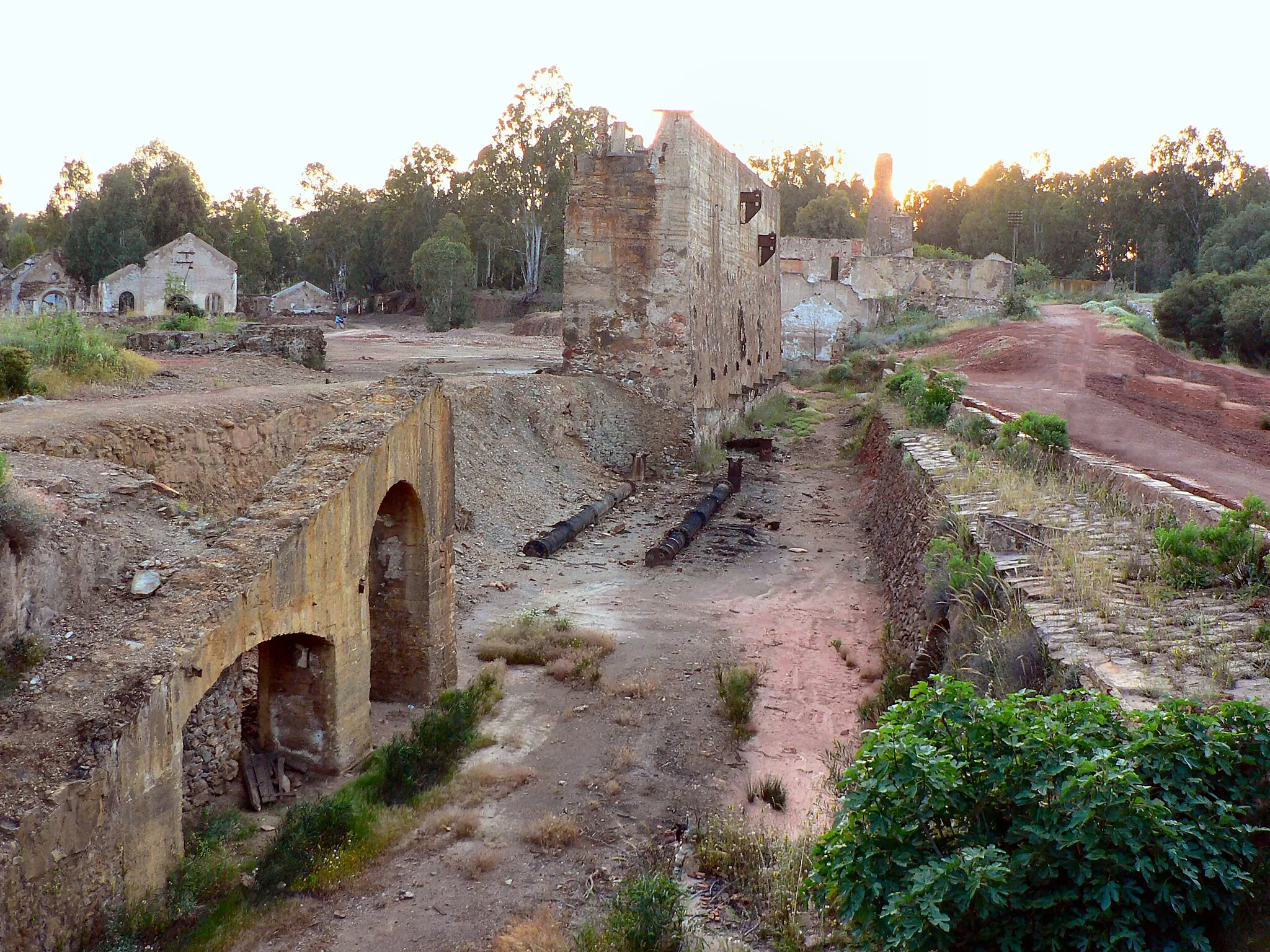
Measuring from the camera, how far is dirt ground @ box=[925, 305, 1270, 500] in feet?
42.0

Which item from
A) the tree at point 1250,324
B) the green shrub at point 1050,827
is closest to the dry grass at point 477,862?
the green shrub at point 1050,827

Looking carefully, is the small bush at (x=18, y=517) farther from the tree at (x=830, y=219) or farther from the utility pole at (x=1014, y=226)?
the utility pole at (x=1014, y=226)

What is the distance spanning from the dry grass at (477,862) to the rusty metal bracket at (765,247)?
2499 cm

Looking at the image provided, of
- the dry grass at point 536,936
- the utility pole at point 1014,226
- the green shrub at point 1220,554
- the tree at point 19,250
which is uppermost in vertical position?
the utility pole at point 1014,226

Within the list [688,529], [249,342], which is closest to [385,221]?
[249,342]

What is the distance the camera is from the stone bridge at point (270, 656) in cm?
476

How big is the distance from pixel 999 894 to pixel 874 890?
0.54 meters

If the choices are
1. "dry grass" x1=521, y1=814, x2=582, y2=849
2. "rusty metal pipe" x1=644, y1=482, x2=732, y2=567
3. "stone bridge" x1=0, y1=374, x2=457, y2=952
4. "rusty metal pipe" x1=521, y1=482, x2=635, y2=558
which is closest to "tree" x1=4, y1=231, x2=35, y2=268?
"rusty metal pipe" x1=521, y1=482, x2=635, y2=558

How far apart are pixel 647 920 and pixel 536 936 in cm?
65

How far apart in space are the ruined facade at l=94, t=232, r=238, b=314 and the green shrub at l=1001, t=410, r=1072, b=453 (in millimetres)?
33957

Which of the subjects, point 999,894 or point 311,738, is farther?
point 311,738

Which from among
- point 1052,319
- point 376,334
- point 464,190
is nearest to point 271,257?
point 464,190

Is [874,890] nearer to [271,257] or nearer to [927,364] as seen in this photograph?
[927,364]

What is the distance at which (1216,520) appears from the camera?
Result: 8.23 metres
